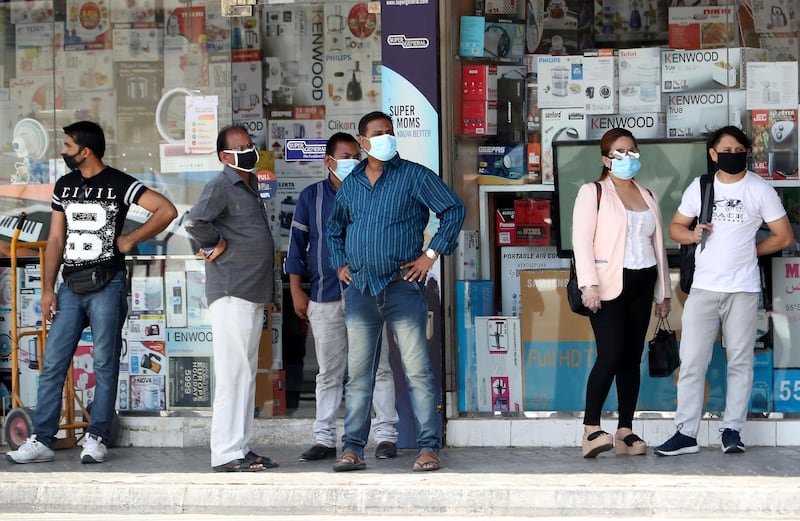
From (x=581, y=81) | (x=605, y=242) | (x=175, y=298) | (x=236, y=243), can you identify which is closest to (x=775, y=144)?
(x=581, y=81)

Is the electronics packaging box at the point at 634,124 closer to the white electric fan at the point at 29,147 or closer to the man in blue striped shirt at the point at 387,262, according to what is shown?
the man in blue striped shirt at the point at 387,262

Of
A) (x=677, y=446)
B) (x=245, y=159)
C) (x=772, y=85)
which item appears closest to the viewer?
(x=245, y=159)

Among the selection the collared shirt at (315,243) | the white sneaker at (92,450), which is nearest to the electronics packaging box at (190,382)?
the white sneaker at (92,450)

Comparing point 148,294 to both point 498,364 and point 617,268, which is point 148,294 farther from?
point 617,268

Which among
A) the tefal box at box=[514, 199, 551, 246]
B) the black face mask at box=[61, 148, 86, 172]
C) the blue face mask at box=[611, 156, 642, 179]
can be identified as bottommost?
the tefal box at box=[514, 199, 551, 246]

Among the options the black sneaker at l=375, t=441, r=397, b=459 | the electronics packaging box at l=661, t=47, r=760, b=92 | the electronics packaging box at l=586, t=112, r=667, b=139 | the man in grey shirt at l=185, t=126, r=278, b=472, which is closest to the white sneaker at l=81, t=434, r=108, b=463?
the man in grey shirt at l=185, t=126, r=278, b=472

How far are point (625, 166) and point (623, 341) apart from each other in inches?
41.2

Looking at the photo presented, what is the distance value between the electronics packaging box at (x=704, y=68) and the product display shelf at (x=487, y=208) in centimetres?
108

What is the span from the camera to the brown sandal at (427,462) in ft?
27.0

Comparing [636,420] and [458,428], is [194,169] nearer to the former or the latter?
[458,428]

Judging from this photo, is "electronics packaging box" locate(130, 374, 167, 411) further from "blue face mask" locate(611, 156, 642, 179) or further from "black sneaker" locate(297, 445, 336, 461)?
"blue face mask" locate(611, 156, 642, 179)

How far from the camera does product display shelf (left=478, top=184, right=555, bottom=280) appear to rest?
9.52 m

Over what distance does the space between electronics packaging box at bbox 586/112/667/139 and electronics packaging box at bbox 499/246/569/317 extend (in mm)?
844

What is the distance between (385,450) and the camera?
881 centimetres
